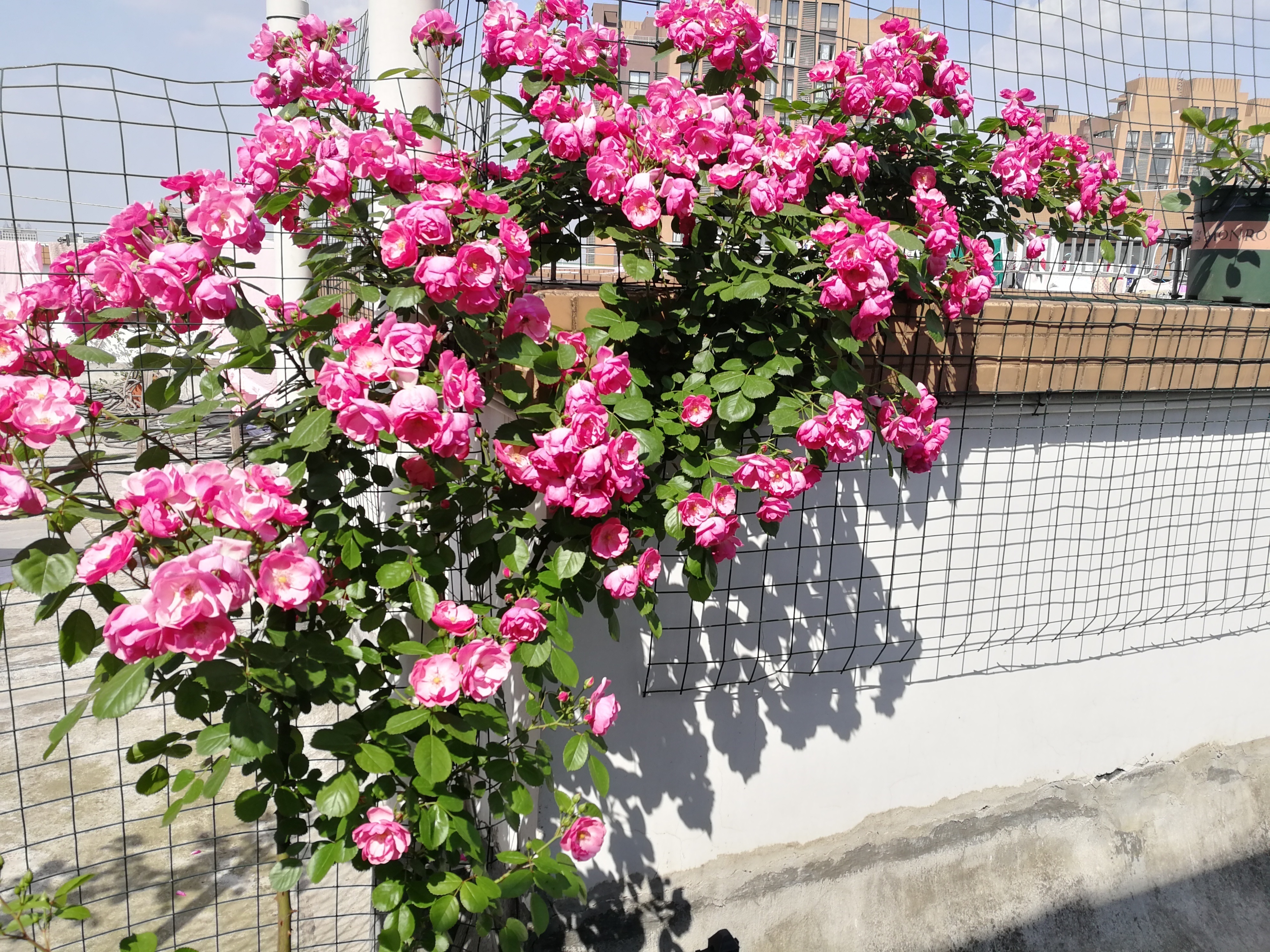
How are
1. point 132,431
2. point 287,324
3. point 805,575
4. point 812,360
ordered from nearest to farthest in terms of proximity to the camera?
point 132,431, point 287,324, point 812,360, point 805,575

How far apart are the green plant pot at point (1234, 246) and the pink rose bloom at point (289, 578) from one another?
290 centimetres

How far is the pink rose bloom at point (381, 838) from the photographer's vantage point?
4.14 ft

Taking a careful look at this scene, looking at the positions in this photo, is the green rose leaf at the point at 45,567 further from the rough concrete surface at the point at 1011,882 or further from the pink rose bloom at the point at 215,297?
the rough concrete surface at the point at 1011,882

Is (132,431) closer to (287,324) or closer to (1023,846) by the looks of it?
(287,324)

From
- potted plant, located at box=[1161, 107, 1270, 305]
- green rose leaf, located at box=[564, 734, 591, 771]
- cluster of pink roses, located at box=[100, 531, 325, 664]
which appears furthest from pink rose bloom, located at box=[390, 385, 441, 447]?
potted plant, located at box=[1161, 107, 1270, 305]

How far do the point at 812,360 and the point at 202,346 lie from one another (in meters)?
1.03

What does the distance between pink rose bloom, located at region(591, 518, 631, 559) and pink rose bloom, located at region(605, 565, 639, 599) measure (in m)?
0.03

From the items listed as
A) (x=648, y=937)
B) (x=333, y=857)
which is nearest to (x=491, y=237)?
(x=333, y=857)

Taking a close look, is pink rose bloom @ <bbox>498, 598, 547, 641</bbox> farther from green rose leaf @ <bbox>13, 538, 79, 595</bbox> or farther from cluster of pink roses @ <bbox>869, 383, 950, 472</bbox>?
cluster of pink roses @ <bbox>869, 383, 950, 472</bbox>

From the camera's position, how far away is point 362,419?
1.09 m

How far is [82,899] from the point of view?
220 centimetres

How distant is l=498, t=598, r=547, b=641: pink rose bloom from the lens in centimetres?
128

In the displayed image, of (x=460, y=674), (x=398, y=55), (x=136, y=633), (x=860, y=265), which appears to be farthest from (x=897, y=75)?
(x=136, y=633)

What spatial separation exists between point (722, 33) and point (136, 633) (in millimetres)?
1370
